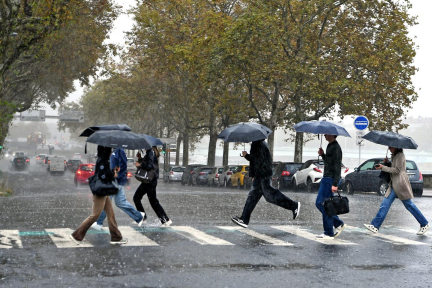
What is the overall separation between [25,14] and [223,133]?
43.3 ft

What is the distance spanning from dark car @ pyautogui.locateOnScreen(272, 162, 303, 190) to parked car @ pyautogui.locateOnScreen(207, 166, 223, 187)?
969 cm

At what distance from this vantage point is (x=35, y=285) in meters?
7.27

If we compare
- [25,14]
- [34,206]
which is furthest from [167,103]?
[34,206]

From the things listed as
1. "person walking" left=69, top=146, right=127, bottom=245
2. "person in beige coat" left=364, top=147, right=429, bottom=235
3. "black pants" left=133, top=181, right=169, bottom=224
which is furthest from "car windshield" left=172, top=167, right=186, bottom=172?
"person walking" left=69, top=146, right=127, bottom=245

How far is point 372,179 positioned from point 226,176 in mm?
13793

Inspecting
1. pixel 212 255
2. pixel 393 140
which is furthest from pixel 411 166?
pixel 212 255

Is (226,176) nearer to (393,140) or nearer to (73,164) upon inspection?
(393,140)

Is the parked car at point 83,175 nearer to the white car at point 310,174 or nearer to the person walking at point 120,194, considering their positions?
the white car at point 310,174

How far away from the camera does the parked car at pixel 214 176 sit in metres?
42.9

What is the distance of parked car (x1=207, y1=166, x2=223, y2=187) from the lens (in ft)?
141

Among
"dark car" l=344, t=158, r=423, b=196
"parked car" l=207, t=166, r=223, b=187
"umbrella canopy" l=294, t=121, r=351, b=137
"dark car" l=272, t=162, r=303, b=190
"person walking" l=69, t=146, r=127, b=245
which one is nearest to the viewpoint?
"person walking" l=69, t=146, r=127, b=245

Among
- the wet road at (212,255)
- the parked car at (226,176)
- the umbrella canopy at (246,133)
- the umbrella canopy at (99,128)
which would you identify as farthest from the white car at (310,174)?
the umbrella canopy at (99,128)

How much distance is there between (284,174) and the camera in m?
32.5

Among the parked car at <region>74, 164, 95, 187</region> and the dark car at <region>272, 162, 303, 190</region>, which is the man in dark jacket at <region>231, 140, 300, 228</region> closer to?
the dark car at <region>272, 162, 303, 190</region>
